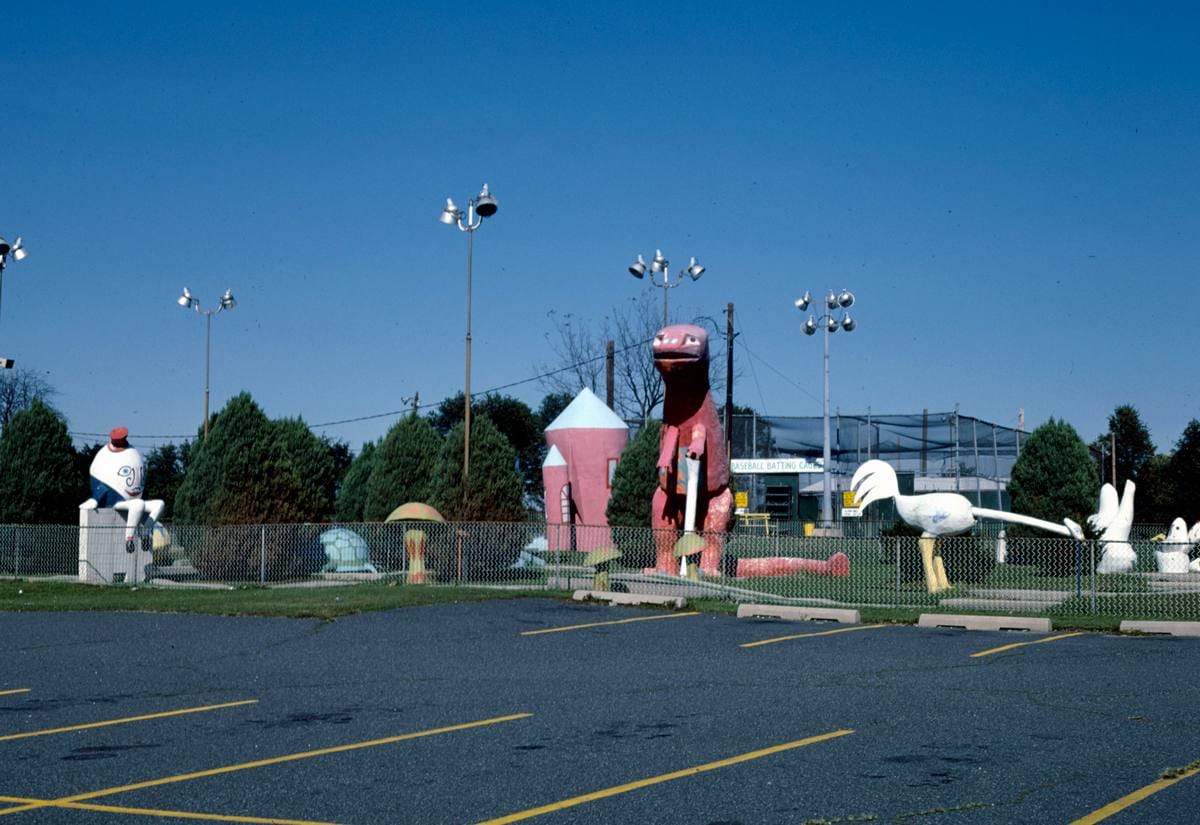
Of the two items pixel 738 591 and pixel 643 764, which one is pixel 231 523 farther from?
pixel 643 764

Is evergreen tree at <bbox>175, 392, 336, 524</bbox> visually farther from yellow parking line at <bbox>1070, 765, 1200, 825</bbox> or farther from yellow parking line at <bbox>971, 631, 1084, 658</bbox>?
yellow parking line at <bbox>1070, 765, 1200, 825</bbox>

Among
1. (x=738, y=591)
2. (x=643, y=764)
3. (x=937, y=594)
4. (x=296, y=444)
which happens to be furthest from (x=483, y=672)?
(x=296, y=444)

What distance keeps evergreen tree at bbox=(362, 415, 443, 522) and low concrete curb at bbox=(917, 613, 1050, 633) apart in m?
16.3

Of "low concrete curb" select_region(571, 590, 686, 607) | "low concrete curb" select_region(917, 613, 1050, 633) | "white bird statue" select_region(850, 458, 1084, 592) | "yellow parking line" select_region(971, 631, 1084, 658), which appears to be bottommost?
"yellow parking line" select_region(971, 631, 1084, 658)

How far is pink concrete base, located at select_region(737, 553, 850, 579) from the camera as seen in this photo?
80.0ft

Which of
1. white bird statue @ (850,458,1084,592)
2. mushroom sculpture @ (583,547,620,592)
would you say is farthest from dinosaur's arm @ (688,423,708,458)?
mushroom sculpture @ (583,547,620,592)

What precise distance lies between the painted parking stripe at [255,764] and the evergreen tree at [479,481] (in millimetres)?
17043

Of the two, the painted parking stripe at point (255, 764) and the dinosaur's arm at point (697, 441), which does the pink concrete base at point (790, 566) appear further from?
the painted parking stripe at point (255, 764)

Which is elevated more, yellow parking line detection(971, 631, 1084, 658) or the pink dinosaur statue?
the pink dinosaur statue

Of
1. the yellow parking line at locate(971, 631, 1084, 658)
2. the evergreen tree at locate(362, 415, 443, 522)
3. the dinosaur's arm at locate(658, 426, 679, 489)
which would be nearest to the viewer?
the yellow parking line at locate(971, 631, 1084, 658)

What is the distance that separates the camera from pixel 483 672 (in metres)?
12.8

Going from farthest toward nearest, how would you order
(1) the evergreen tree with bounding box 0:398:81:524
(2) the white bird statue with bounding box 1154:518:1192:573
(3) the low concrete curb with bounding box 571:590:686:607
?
(1) the evergreen tree with bounding box 0:398:81:524 → (2) the white bird statue with bounding box 1154:518:1192:573 → (3) the low concrete curb with bounding box 571:590:686:607

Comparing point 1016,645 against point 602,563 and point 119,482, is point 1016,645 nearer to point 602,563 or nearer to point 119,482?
point 602,563

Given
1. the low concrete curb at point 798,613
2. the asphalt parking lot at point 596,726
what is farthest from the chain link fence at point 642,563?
the asphalt parking lot at point 596,726
